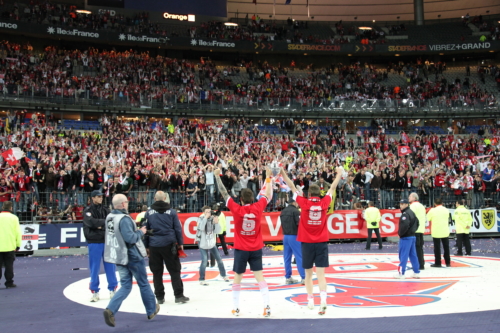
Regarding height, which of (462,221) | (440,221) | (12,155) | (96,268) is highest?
(12,155)

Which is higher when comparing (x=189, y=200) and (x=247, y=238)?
(x=189, y=200)

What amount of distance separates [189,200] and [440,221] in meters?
10.7

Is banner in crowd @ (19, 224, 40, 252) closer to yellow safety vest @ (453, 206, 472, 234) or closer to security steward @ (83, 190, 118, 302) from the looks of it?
security steward @ (83, 190, 118, 302)

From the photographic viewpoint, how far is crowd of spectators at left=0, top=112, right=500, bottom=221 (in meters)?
21.1

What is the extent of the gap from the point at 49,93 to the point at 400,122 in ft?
95.5

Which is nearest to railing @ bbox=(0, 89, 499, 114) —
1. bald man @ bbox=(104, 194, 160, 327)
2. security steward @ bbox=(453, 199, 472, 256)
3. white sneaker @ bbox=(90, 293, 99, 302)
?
security steward @ bbox=(453, 199, 472, 256)

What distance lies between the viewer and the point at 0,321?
877cm

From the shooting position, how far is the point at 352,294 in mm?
10625

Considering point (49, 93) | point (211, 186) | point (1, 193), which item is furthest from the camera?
point (49, 93)

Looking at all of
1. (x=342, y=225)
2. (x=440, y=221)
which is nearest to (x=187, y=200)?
(x=342, y=225)

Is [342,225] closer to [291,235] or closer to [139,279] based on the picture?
[291,235]

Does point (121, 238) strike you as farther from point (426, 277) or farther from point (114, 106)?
point (114, 106)

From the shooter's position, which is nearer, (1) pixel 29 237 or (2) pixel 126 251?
(2) pixel 126 251

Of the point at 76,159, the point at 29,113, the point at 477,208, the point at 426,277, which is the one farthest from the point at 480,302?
the point at 29,113
